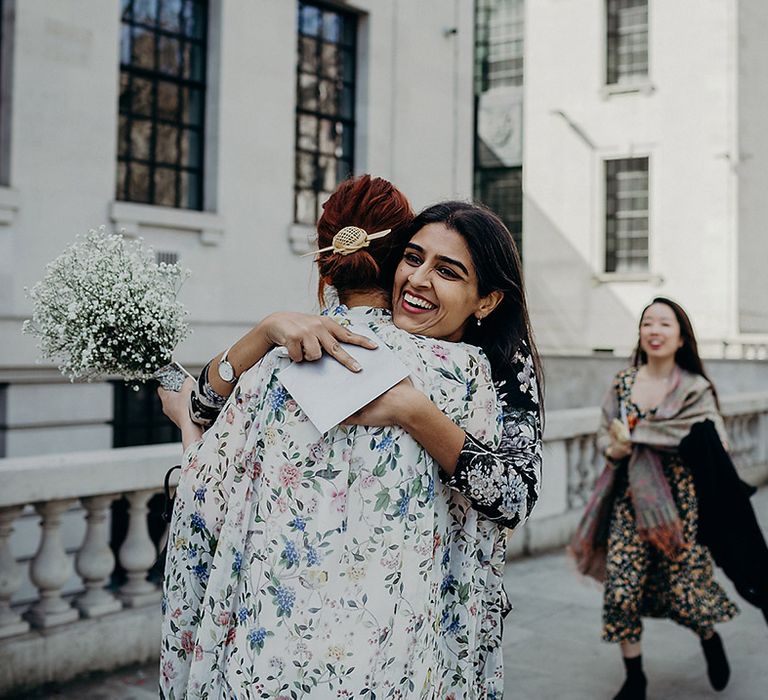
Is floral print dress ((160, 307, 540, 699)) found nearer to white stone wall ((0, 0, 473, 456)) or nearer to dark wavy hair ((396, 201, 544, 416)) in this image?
dark wavy hair ((396, 201, 544, 416))

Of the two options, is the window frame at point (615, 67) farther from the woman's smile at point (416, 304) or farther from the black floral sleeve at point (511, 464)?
the woman's smile at point (416, 304)

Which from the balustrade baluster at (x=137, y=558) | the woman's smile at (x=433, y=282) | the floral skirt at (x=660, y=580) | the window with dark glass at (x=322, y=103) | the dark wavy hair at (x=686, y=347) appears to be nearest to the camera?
the woman's smile at (x=433, y=282)

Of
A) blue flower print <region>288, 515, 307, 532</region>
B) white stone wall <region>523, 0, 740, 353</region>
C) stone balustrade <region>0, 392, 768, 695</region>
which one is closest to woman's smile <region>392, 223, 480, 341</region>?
blue flower print <region>288, 515, 307, 532</region>

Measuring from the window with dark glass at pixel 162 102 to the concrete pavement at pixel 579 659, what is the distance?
6608 millimetres

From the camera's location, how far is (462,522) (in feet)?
7.70

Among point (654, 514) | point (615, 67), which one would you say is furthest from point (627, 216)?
point (654, 514)

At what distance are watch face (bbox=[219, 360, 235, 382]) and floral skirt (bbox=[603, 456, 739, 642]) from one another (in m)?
3.13

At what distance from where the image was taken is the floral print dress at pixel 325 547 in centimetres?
206

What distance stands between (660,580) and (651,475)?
0.55m

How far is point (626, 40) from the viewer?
2123 cm

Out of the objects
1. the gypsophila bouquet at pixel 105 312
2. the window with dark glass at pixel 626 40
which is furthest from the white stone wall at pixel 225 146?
the window with dark glass at pixel 626 40

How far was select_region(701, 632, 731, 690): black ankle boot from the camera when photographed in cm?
488

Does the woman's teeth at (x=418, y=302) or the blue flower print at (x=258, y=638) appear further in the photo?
the woman's teeth at (x=418, y=302)

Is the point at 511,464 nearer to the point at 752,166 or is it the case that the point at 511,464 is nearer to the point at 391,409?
the point at 391,409
